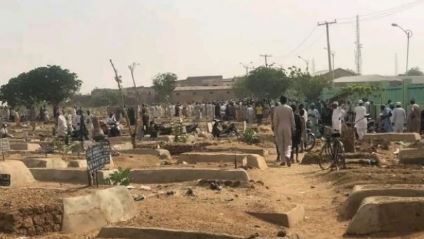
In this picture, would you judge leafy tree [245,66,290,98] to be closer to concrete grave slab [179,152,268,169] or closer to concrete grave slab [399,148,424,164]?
concrete grave slab [179,152,268,169]

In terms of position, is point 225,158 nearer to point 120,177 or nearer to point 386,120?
point 120,177

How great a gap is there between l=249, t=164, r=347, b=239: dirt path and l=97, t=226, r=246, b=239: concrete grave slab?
1.45m

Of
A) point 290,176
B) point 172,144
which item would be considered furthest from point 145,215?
point 172,144

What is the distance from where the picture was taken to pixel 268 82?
74.9m

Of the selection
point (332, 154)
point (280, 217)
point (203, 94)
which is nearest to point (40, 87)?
point (203, 94)

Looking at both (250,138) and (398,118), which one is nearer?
(250,138)

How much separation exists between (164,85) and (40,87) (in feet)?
87.2

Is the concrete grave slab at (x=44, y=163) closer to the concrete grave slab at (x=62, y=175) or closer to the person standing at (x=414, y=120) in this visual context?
the concrete grave slab at (x=62, y=175)

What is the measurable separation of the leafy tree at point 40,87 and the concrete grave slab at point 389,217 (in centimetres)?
5881

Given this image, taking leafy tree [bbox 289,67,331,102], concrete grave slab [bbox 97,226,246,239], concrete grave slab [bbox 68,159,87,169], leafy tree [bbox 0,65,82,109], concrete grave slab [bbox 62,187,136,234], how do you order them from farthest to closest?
1. leafy tree [bbox 0,65,82,109]
2. leafy tree [bbox 289,67,331,102]
3. concrete grave slab [bbox 68,159,87,169]
4. concrete grave slab [bbox 62,187,136,234]
5. concrete grave slab [bbox 97,226,246,239]

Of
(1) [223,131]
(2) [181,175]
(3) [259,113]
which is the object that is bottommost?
(2) [181,175]

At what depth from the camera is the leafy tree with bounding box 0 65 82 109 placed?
2525 inches

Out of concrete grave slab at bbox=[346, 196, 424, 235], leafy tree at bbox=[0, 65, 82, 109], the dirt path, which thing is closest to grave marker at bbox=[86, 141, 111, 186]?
the dirt path

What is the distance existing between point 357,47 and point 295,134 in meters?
99.7
